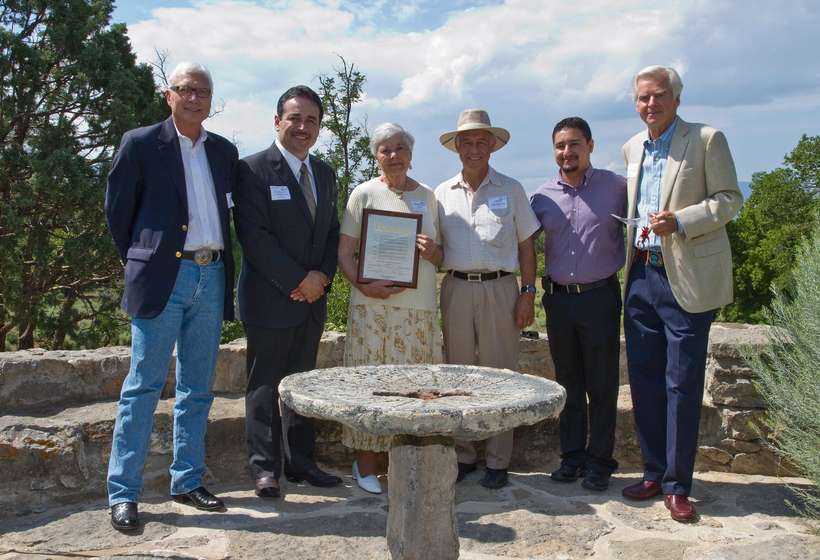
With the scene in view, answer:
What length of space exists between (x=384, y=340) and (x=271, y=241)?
0.87 metres

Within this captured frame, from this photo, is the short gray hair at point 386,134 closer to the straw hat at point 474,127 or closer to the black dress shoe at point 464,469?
the straw hat at point 474,127

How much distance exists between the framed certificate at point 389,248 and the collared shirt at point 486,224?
25 centimetres

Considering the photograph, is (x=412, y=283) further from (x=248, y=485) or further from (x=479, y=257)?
(x=248, y=485)

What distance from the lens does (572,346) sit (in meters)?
4.55

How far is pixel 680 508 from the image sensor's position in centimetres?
402

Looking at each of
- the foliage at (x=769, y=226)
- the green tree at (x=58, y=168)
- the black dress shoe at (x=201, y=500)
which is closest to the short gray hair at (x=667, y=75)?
the black dress shoe at (x=201, y=500)

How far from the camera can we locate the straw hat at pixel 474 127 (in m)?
4.52

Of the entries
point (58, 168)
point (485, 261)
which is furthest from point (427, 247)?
point (58, 168)

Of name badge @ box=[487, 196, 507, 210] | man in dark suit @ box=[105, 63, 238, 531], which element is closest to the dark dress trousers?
man in dark suit @ box=[105, 63, 238, 531]

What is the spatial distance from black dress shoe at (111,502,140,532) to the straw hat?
2.77 meters

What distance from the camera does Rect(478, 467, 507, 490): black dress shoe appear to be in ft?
14.9

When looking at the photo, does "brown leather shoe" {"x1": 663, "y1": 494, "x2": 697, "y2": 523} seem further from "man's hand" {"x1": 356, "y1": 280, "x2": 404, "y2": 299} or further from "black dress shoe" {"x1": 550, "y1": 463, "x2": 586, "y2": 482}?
"man's hand" {"x1": 356, "y1": 280, "x2": 404, "y2": 299}

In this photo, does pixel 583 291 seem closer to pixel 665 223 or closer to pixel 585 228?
pixel 585 228

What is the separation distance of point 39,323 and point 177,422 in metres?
6.72
